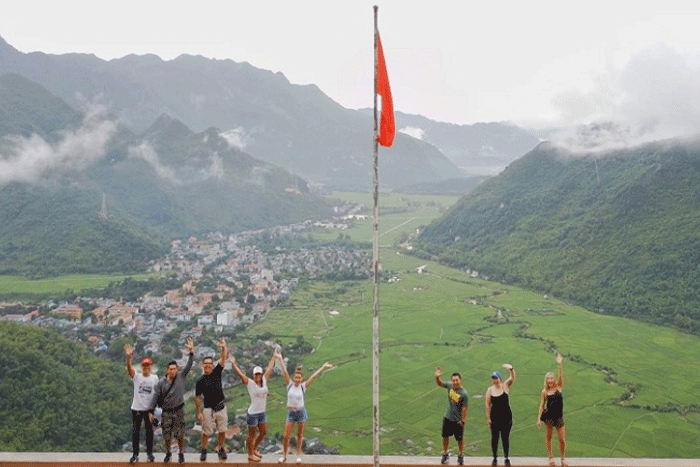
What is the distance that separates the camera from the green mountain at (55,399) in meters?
23.8

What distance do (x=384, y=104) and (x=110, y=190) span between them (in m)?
108

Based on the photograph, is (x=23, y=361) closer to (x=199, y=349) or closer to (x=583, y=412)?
(x=199, y=349)

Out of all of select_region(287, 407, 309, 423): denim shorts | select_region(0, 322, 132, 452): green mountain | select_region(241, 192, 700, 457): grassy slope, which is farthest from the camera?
select_region(241, 192, 700, 457): grassy slope

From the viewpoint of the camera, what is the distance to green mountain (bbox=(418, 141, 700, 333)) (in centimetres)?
5972

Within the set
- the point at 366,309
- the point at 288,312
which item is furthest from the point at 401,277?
the point at 288,312

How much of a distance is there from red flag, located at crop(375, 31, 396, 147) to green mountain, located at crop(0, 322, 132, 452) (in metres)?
20.5

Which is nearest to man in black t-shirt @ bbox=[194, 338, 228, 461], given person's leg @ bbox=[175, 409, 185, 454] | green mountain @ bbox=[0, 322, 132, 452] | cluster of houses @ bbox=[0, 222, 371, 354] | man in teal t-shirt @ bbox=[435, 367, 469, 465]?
person's leg @ bbox=[175, 409, 185, 454]

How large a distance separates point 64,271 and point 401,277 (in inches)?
1587

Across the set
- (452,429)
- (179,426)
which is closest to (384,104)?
(452,429)

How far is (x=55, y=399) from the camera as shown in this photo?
84.0 feet

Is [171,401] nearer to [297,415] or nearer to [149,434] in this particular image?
[149,434]

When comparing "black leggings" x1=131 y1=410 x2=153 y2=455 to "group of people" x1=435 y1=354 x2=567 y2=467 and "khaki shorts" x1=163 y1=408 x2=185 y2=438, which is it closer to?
"khaki shorts" x1=163 y1=408 x2=185 y2=438

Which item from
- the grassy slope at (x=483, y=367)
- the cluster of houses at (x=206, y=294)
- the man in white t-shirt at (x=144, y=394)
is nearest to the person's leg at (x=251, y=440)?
the man in white t-shirt at (x=144, y=394)

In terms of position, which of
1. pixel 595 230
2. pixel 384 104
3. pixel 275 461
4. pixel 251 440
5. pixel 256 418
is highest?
pixel 384 104
